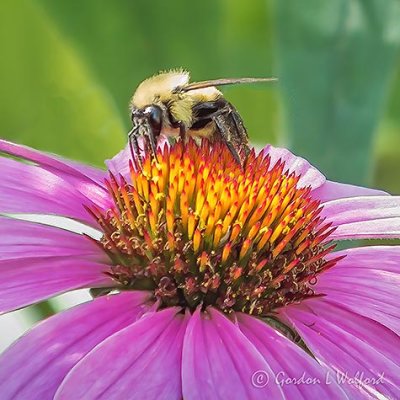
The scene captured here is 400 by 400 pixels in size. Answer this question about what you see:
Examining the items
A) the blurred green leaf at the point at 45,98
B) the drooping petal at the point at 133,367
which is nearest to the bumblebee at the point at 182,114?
the drooping petal at the point at 133,367

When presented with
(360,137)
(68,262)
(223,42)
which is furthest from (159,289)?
(223,42)

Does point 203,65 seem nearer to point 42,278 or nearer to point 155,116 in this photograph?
point 155,116

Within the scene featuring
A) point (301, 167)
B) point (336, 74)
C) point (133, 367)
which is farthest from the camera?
point (336, 74)

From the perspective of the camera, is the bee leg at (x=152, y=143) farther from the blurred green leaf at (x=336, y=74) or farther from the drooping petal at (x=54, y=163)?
the blurred green leaf at (x=336, y=74)

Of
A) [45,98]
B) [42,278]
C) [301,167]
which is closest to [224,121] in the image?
[301,167]

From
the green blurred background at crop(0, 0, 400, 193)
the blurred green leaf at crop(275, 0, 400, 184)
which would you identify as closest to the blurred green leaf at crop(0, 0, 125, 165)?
the green blurred background at crop(0, 0, 400, 193)
